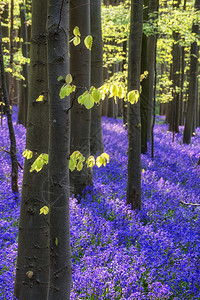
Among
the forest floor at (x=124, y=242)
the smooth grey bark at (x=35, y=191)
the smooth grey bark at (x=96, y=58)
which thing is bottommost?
the forest floor at (x=124, y=242)

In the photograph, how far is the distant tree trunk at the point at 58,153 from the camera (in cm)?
228

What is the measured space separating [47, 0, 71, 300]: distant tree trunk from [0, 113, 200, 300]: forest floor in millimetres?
1065

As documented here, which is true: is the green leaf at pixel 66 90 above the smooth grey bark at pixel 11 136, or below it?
above

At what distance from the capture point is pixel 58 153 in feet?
7.67

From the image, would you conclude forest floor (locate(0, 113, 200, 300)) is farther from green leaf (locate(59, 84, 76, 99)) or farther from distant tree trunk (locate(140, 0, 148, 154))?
distant tree trunk (locate(140, 0, 148, 154))

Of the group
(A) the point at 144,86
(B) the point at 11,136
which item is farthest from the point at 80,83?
(A) the point at 144,86

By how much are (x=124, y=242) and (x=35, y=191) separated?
257 centimetres

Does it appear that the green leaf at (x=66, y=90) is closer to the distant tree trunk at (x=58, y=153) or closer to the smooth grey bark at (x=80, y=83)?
the distant tree trunk at (x=58, y=153)

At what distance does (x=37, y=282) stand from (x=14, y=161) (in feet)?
8.79

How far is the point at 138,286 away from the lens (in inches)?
165

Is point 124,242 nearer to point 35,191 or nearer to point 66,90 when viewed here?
point 35,191

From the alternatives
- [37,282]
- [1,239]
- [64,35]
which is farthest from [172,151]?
[64,35]

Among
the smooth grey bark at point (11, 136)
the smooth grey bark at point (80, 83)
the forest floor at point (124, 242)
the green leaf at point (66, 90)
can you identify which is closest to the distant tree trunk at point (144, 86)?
the forest floor at point (124, 242)

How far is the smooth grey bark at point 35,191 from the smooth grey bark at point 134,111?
307cm
